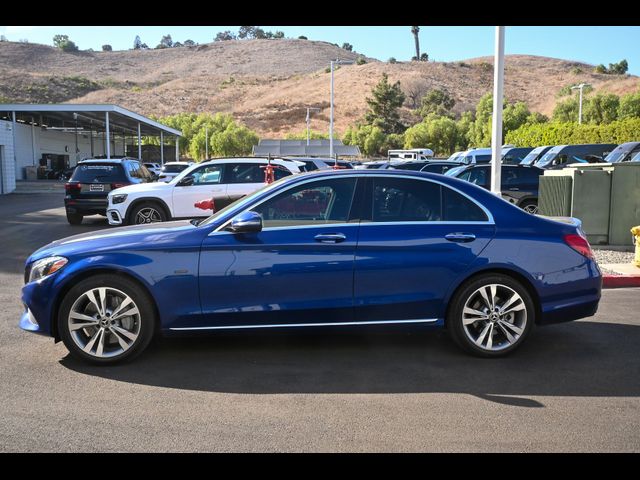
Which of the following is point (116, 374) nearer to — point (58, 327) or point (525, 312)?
point (58, 327)

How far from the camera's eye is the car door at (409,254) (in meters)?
5.57

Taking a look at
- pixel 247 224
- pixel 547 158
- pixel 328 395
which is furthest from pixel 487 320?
pixel 547 158

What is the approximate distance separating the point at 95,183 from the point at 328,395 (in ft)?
45.2

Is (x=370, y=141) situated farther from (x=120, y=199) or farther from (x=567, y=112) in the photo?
(x=120, y=199)

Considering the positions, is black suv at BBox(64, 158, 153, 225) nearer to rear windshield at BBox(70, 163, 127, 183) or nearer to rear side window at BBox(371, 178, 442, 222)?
rear windshield at BBox(70, 163, 127, 183)

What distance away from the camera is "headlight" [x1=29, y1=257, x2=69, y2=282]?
5.46 metres

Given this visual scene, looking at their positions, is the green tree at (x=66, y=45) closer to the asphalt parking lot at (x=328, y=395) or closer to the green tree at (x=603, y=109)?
the green tree at (x=603, y=109)

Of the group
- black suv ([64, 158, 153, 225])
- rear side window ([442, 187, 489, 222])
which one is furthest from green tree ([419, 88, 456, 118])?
rear side window ([442, 187, 489, 222])

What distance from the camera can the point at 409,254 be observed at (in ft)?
18.4

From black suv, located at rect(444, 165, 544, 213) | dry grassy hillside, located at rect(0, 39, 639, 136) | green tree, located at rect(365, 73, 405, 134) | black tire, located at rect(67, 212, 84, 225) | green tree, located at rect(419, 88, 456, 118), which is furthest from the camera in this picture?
dry grassy hillside, located at rect(0, 39, 639, 136)

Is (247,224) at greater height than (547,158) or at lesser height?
lesser

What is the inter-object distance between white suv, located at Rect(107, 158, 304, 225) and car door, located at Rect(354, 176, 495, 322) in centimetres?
860

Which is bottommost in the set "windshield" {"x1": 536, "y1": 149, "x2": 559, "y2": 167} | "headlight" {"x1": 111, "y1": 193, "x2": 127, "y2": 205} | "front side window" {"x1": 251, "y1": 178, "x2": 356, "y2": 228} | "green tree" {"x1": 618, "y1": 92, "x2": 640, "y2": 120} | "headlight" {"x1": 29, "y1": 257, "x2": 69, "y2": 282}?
"headlight" {"x1": 29, "y1": 257, "x2": 69, "y2": 282}
